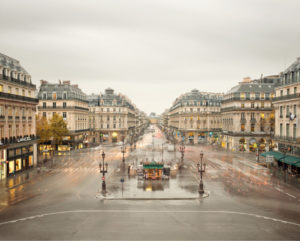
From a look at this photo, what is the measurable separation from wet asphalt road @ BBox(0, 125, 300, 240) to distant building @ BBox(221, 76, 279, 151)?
32684 mm

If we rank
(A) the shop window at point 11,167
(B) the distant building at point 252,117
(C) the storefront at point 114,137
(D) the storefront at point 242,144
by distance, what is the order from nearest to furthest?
(A) the shop window at point 11,167 < (B) the distant building at point 252,117 < (D) the storefront at point 242,144 < (C) the storefront at point 114,137

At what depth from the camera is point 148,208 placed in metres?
28.2

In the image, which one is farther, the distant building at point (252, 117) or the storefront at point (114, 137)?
the storefront at point (114, 137)

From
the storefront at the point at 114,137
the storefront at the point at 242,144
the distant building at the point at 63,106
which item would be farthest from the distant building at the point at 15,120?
the storefront at the point at 114,137

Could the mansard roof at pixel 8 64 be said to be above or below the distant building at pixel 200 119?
above

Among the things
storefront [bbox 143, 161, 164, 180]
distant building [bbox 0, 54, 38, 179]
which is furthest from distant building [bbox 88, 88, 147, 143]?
storefront [bbox 143, 161, 164, 180]

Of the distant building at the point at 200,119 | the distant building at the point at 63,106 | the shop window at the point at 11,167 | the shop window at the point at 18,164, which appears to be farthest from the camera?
the distant building at the point at 200,119

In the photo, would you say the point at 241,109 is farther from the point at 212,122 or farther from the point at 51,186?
the point at 51,186

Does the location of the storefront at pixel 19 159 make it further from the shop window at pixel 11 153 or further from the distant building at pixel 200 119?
the distant building at pixel 200 119

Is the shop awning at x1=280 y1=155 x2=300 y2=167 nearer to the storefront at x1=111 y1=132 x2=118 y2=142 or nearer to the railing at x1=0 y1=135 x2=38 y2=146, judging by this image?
the railing at x1=0 y1=135 x2=38 y2=146

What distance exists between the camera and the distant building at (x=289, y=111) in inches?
1842

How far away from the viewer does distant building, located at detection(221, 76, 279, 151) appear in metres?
77.1

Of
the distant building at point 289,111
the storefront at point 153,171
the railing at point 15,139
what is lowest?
the storefront at point 153,171

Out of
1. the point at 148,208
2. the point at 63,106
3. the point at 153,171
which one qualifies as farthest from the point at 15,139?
the point at 63,106
